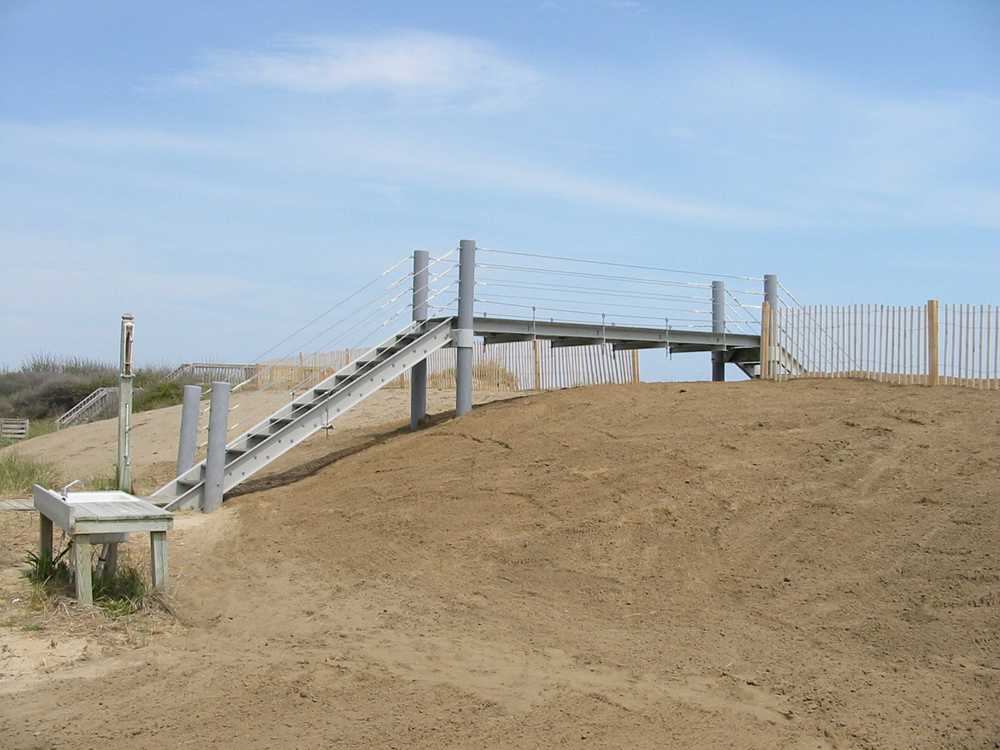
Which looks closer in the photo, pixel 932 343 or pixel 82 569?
pixel 82 569

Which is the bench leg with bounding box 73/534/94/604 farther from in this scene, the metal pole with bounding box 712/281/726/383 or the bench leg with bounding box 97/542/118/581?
the metal pole with bounding box 712/281/726/383

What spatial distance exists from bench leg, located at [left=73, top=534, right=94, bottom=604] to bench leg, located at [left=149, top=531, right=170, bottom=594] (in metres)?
0.51

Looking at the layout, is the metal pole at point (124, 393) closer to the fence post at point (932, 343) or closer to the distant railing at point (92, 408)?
the fence post at point (932, 343)

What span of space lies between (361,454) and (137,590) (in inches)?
290

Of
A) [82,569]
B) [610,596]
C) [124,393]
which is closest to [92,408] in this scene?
[124,393]

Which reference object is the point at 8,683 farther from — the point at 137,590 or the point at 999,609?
the point at 999,609

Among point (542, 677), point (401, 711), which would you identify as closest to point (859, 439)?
point (542, 677)

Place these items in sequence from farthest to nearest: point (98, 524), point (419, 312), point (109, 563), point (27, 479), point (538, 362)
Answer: point (538, 362)
point (419, 312)
point (27, 479)
point (109, 563)
point (98, 524)

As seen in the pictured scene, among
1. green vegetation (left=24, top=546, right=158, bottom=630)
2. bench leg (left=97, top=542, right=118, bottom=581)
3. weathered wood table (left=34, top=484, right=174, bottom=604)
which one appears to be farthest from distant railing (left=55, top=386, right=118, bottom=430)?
bench leg (left=97, top=542, right=118, bottom=581)

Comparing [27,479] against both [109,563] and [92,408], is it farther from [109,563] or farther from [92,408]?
[92,408]

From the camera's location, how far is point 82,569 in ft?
25.1

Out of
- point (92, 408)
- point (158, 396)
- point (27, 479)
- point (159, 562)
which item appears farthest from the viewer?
point (92, 408)

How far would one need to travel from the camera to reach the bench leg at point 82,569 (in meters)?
Answer: 7.61

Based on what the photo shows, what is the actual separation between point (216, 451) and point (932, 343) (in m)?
10.2
